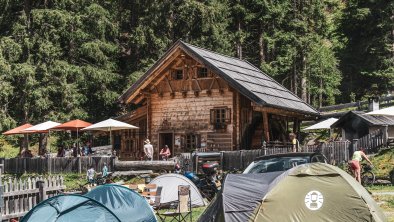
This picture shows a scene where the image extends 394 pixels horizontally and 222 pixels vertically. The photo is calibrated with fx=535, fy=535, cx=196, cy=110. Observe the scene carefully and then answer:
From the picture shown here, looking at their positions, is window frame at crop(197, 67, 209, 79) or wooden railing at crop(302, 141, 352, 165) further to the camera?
window frame at crop(197, 67, 209, 79)

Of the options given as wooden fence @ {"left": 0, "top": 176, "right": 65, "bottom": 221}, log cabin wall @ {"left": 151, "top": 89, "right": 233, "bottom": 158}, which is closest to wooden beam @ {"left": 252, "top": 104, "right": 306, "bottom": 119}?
log cabin wall @ {"left": 151, "top": 89, "right": 233, "bottom": 158}

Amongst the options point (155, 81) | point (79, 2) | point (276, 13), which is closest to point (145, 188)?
point (155, 81)

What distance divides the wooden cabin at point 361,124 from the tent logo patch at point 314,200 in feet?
61.8

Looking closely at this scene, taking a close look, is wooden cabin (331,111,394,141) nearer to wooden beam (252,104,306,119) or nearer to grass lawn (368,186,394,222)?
wooden beam (252,104,306,119)

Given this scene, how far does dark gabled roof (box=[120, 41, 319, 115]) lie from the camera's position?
26359 millimetres

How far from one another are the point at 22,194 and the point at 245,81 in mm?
15661

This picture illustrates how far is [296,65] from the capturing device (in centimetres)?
4978

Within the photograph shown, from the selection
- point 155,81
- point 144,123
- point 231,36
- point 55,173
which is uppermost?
point 231,36

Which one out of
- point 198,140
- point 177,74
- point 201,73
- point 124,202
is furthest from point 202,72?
point 124,202

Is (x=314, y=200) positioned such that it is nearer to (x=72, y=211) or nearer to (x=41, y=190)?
(x=72, y=211)

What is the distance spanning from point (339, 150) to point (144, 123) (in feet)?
41.9

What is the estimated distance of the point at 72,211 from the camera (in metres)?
10.1

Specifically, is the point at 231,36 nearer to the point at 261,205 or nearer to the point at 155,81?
the point at 155,81

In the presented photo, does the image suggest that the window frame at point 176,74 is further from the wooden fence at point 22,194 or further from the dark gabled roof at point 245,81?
the wooden fence at point 22,194
